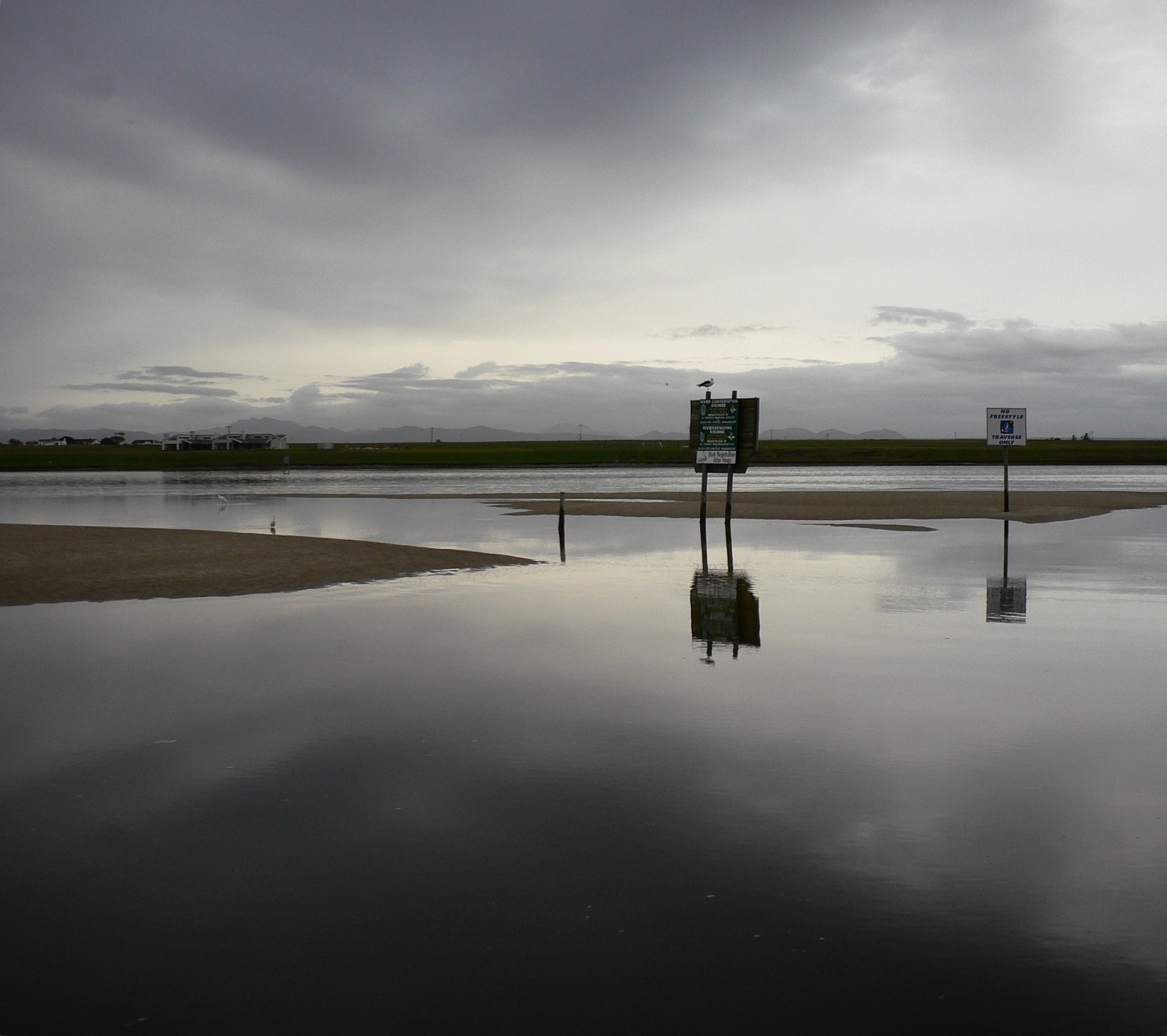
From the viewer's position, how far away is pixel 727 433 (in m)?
33.7

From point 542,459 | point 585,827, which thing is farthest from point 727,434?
point 542,459

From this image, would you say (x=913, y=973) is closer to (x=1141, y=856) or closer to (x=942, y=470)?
(x=1141, y=856)

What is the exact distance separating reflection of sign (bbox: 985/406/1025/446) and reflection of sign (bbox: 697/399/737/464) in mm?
12394

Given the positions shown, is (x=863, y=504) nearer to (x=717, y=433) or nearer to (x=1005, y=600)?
(x=717, y=433)

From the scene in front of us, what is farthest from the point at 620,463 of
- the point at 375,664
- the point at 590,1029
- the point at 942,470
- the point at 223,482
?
the point at 590,1029

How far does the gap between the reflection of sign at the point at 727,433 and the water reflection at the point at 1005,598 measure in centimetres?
1327

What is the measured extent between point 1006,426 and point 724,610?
28.7 m

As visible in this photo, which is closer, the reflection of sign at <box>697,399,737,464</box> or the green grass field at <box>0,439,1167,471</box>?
the reflection of sign at <box>697,399,737,464</box>

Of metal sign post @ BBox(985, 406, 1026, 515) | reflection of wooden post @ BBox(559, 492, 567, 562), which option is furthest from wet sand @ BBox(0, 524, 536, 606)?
metal sign post @ BBox(985, 406, 1026, 515)

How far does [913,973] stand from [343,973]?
2.82 meters

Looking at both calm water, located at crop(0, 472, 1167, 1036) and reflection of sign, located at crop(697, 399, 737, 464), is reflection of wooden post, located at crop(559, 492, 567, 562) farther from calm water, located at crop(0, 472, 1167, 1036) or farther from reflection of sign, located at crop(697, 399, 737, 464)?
calm water, located at crop(0, 472, 1167, 1036)

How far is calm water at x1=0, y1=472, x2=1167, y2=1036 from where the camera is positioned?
14.9 feet

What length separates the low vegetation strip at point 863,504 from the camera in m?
36.6

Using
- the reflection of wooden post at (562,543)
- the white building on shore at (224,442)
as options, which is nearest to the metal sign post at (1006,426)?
the reflection of wooden post at (562,543)
